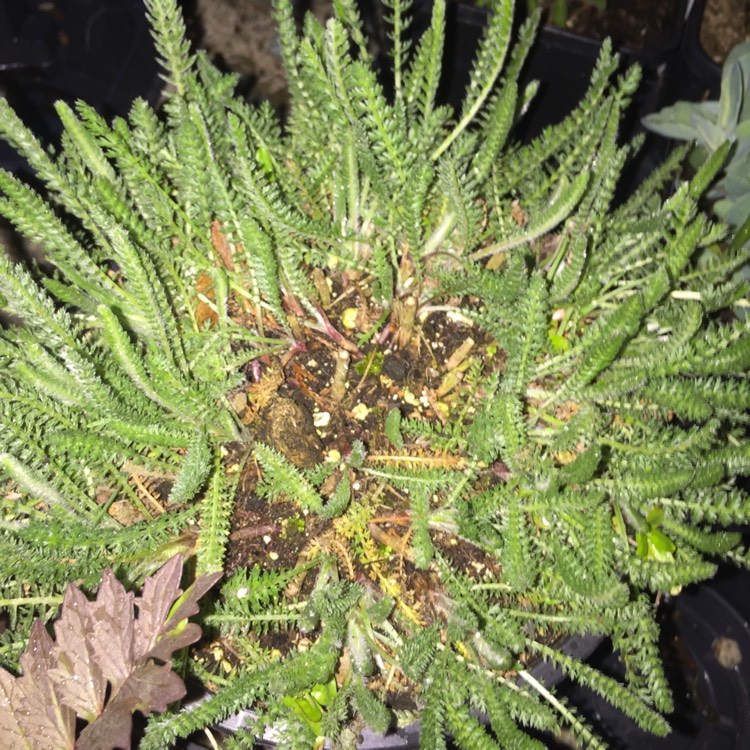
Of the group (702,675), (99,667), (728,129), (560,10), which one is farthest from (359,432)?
(560,10)

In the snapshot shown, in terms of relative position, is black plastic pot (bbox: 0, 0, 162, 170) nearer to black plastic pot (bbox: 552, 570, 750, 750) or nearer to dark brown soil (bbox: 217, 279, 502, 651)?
dark brown soil (bbox: 217, 279, 502, 651)

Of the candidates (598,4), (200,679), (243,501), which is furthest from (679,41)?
(200,679)

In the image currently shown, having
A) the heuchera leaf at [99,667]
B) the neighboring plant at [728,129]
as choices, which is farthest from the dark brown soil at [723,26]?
the heuchera leaf at [99,667]

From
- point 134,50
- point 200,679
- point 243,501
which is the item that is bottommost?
point 200,679

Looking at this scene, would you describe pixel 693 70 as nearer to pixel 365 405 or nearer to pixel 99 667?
pixel 365 405

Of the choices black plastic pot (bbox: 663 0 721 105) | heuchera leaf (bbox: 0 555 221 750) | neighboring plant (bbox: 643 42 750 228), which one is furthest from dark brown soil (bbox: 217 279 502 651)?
black plastic pot (bbox: 663 0 721 105)

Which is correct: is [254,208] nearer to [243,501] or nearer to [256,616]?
[243,501]
